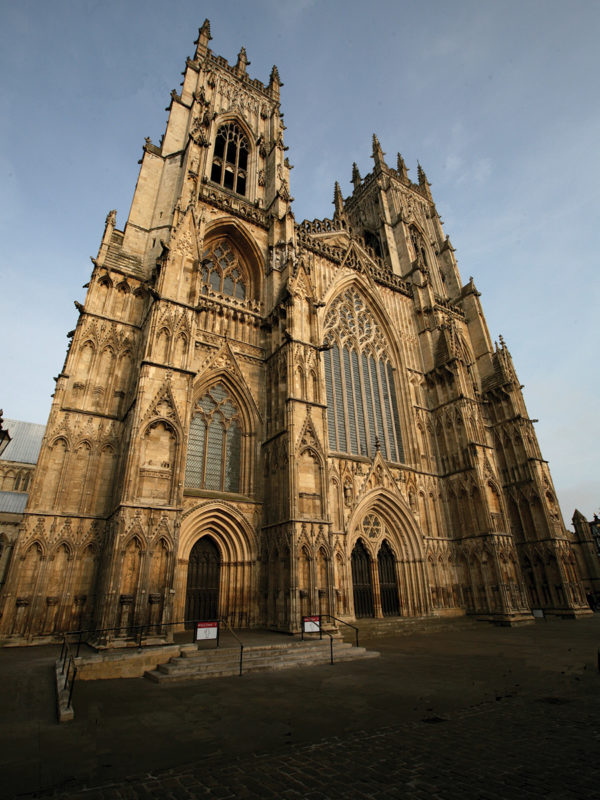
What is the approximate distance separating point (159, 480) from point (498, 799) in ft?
37.1

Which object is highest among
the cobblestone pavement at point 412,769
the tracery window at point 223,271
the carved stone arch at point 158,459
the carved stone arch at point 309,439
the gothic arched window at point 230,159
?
the gothic arched window at point 230,159

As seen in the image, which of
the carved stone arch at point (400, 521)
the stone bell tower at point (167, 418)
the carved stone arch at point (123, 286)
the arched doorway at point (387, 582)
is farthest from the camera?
the carved stone arch at point (400, 521)

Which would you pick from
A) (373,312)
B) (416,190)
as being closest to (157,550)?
(373,312)

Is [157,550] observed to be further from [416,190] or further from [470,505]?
[416,190]

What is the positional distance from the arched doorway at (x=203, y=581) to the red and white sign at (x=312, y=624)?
421 centimetres

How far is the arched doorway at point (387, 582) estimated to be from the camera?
1858 centimetres

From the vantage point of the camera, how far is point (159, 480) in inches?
505

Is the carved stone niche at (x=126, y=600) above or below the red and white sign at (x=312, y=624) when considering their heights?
above

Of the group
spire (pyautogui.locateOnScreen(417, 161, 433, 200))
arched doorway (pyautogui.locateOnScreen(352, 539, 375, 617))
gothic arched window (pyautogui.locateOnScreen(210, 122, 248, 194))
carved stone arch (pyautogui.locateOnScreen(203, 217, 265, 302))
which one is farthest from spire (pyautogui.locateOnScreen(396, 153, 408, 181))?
arched doorway (pyautogui.locateOnScreen(352, 539, 375, 617))

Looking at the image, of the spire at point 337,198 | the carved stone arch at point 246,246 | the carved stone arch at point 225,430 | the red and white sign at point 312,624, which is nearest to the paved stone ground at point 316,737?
the red and white sign at point 312,624

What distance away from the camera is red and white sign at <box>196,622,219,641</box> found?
9398 millimetres

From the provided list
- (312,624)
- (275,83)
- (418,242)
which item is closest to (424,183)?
(418,242)

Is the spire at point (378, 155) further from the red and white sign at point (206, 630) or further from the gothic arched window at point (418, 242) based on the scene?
the red and white sign at point (206, 630)

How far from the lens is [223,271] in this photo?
21031 mm
